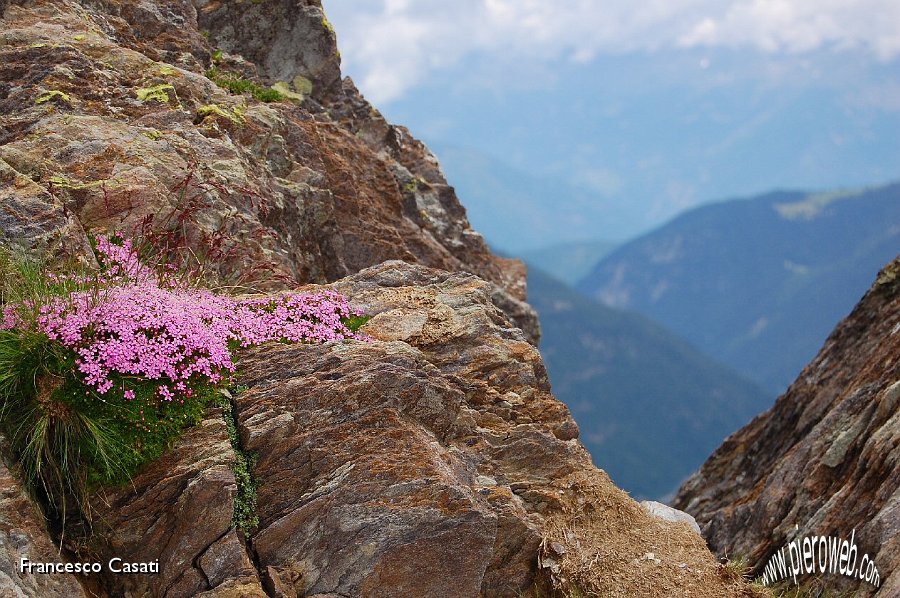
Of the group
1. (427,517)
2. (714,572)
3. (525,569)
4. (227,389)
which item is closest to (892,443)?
(714,572)

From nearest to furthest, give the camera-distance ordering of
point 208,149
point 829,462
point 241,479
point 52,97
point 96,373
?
point 96,373 → point 241,479 → point 52,97 → point 208,149 → point 829,462

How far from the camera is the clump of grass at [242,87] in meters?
21.2

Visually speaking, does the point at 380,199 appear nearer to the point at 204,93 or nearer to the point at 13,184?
the point at 204,93

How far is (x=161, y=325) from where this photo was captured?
11.0 metres

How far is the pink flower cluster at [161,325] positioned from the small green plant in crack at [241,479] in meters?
0.50

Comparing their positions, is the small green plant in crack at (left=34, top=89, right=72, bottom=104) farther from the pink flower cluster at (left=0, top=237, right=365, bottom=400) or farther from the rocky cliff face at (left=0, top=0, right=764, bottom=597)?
the pink flower cluster at (left=0, top=237, right=365, bottom=400)

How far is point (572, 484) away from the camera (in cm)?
1357

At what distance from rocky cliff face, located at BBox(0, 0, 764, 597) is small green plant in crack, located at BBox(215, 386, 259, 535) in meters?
0.04

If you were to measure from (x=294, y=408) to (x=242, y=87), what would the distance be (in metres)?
12.7

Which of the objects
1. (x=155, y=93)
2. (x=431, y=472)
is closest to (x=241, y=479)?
(x=431, y=472)

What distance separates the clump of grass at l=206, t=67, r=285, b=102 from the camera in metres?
21.2

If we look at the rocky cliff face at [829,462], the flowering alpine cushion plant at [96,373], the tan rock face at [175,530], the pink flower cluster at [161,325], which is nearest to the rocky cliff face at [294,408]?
the tan rock face at [175,530]

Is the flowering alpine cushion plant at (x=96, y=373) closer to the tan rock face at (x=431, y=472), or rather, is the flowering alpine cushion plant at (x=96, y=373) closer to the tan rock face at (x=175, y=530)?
the tan rock face at (x=175, y=530)

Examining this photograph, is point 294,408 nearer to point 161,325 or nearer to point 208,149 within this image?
point 161,325
